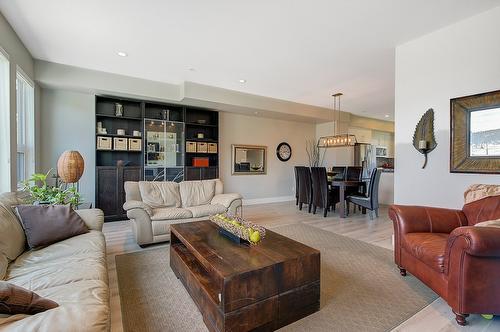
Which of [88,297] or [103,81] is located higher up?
[103,81]

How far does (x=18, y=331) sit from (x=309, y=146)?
7564 mm

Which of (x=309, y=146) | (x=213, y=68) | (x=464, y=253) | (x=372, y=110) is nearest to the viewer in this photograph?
(x=464, y=253)

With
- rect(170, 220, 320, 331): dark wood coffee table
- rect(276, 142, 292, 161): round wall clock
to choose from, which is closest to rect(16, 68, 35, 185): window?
rect(170, 220, 320, 331): dark wood coffee table

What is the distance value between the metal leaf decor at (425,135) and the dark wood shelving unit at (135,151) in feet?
13.5

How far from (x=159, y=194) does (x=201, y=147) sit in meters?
2.24

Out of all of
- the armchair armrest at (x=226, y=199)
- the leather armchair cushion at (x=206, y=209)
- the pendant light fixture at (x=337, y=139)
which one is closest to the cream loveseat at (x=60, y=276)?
the leather armchair cushion at (x=206, y=209)

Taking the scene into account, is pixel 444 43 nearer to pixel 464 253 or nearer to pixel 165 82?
pixel 464 253

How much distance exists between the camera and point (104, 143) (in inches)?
184

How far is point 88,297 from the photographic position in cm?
124

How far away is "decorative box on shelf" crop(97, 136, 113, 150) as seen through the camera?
15.2 ft

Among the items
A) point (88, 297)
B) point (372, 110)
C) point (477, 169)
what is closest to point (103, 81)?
point (88, 297)

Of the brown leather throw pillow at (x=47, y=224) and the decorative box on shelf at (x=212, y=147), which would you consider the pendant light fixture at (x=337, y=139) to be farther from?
the brown leather throw pillow at (x=47, y=224)

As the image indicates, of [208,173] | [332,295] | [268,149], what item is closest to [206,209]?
[332,295]

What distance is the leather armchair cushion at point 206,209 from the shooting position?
3494mm
